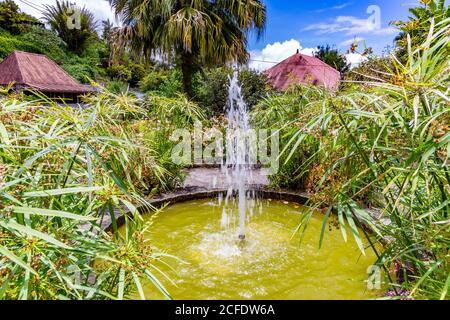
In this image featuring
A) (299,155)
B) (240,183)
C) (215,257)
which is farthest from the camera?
(240,183)

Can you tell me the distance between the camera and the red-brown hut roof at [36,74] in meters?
14.1

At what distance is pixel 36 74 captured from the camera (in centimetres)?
1503

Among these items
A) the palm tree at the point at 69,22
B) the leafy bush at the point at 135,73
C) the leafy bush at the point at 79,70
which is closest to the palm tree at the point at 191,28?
the leafy bush at the point at 79,70

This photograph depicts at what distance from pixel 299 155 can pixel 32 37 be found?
69.8ft

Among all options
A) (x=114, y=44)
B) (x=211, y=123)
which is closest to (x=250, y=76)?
(x=114, y=44)

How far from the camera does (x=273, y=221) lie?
4395 mm

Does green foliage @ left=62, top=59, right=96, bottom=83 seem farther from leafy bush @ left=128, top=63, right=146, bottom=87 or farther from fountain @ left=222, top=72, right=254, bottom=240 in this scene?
fountain @ left=222, top=72, right=254, bottom=240

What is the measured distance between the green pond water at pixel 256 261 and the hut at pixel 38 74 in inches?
487

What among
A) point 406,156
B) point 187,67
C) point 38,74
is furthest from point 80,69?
point 406,156

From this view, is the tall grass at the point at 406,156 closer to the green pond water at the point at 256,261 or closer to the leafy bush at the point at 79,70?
the green pond water at the point at 256,261

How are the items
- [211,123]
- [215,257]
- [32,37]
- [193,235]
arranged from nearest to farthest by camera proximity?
[215,257], [193,235], [211,123], [32,37]

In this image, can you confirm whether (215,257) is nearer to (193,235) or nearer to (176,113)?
(193,235)
